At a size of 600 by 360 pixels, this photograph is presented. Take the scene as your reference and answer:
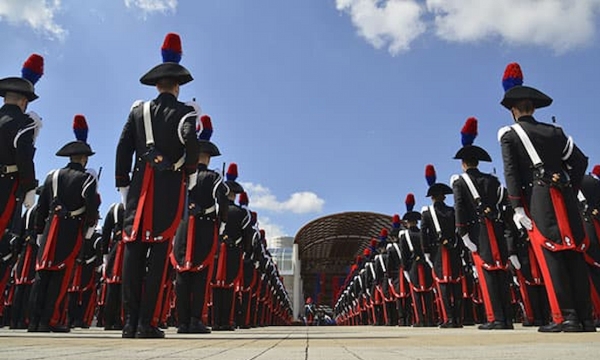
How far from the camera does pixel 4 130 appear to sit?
4.38 meters

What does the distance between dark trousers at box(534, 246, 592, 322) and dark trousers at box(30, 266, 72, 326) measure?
5278mm

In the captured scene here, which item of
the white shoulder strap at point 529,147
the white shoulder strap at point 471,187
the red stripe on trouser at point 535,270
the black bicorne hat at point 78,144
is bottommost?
the red stripe on trouser at point 535,270

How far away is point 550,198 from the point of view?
4383mm

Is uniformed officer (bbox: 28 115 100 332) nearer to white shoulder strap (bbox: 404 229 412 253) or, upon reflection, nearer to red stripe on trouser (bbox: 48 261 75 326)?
red stripe on trouser (bbox: 48 261 75 326)

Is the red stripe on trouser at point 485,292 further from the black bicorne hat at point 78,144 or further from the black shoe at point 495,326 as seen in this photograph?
the black bicorne hat at point 78,144

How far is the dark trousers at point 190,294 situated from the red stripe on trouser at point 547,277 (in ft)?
12.8

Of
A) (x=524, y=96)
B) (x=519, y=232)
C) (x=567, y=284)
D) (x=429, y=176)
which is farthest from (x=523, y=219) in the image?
(x=429, y=176)

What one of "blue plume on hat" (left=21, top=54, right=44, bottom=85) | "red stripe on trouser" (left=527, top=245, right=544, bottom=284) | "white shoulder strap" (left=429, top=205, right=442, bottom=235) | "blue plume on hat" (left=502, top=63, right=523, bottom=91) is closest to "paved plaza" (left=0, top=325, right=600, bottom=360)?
"blue plume on hat" (left=502, top=63, right=523, bottom=91)

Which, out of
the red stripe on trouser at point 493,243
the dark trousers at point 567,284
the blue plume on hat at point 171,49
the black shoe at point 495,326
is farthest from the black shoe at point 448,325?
the blue plume on hat at point 171,49

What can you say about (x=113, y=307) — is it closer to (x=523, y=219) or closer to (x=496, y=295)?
(x=496, y=295)

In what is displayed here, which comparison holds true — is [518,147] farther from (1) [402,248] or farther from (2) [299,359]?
(1) [402,248]

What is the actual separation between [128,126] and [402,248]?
818cm

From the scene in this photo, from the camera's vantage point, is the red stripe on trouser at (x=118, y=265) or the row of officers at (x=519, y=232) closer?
the row of officers at (x=519, y=232)

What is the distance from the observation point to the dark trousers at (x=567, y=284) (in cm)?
416
